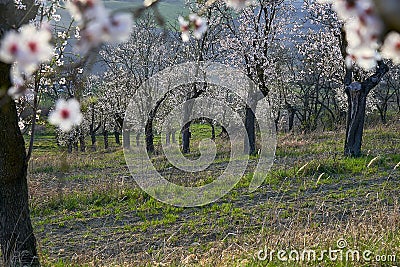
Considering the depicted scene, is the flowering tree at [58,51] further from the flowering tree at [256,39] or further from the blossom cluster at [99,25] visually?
the flowering tree at [256,39]

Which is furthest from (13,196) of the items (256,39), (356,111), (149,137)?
(149,137)

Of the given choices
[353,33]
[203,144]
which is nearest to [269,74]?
[203,144]

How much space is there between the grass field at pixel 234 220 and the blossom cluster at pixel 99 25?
1.22 meters

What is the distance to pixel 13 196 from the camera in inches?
145

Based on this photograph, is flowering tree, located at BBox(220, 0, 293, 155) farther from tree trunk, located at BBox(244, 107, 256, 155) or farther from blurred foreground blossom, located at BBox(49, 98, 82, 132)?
blurred foreground blossom, located at BBox(49, 98, 82, 132)

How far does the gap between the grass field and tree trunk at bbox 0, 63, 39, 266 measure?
37cm

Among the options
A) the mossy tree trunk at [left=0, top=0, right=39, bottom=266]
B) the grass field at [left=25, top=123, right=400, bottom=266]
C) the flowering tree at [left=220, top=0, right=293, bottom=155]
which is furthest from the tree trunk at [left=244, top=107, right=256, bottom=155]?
the mossy tree trunk at [left=0, top=0, right=39, bottom=266]

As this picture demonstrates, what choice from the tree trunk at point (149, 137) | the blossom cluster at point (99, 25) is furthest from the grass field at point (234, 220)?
the tree trunk at point (149, 137)

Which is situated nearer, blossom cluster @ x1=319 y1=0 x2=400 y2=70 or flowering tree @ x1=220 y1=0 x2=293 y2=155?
blossom cluster @ x1=319 y1=0 x2=400 y2=70

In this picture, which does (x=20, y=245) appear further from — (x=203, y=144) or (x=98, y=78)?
(x=98, y=78)

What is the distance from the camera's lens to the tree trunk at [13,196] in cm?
355

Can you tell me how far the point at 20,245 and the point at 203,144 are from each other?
15.5m

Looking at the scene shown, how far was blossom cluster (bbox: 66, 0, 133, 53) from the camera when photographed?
0.93m

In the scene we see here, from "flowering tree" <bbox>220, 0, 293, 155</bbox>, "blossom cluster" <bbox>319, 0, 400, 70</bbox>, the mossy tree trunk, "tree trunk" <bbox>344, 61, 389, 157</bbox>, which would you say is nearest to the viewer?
"blossom cluster" <bbox>319, 0, 400, 70</bbox>
